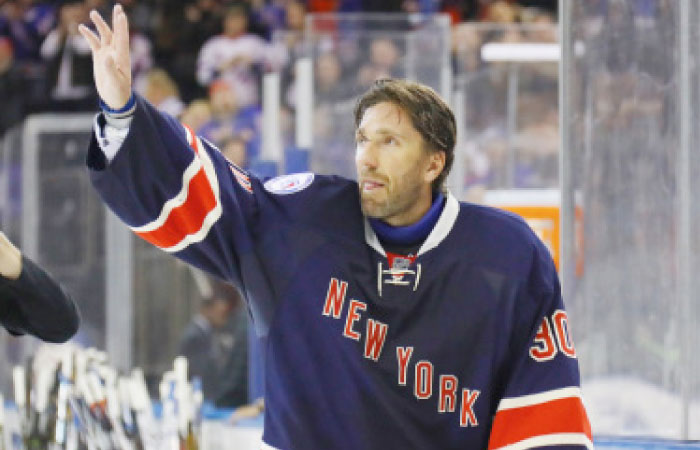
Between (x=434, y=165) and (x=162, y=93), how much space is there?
214 inches

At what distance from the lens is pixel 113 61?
255 centimetres

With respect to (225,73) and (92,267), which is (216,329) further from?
(225,73)

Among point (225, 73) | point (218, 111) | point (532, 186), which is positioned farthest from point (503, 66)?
point (225, 73)

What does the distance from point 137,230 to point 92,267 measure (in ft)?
10.5

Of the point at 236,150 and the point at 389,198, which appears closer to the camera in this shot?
the point at 389,198

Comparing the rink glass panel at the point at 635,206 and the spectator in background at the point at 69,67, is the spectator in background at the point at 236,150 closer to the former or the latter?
the spectator in background at the point at 69,67

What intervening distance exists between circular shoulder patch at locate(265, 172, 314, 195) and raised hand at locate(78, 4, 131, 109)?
1.34 ft

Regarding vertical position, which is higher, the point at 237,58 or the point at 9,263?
the point at 9,263

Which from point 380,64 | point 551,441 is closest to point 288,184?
point 551,441

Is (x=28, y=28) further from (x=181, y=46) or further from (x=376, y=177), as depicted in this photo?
(x=376, y=177)

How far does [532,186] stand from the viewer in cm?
541

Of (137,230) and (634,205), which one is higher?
(137,230)

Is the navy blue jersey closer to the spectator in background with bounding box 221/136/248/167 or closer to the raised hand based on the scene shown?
the raised hand

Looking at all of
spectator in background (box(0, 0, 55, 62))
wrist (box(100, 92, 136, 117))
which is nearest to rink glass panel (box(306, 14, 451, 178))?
wrist (box(100, 92, 136, 117))
